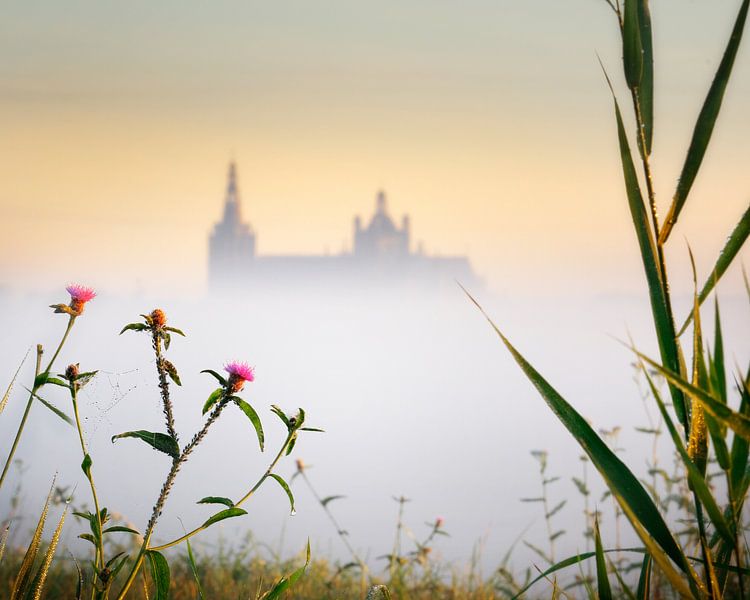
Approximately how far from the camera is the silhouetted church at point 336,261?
56.2 meters

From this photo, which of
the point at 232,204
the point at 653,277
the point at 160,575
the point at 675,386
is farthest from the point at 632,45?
the point at 232,204

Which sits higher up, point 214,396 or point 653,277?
point 653,277

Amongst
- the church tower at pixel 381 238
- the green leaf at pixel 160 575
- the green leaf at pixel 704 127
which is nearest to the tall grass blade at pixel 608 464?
the green leaf at pixel 704 127

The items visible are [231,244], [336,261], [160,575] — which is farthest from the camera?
[231,244]

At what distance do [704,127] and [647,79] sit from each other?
82 millimetres

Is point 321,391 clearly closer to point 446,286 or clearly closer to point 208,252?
point 446,286

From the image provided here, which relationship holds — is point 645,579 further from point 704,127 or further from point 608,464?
point 704,127

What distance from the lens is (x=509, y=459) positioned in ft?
54.6

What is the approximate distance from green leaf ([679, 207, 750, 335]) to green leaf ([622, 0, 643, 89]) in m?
0.19

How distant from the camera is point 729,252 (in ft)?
2.67

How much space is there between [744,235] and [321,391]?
2943cm

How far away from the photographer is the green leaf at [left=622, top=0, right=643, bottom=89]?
2.47 feet

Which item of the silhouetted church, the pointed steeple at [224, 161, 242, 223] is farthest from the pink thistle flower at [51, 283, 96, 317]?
the pointed steeple at [224, 161, 242, 223]

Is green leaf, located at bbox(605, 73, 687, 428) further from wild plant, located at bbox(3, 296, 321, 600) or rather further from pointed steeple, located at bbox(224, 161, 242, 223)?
pointed steeple, located at bbox(224, 161, 242, 223)
